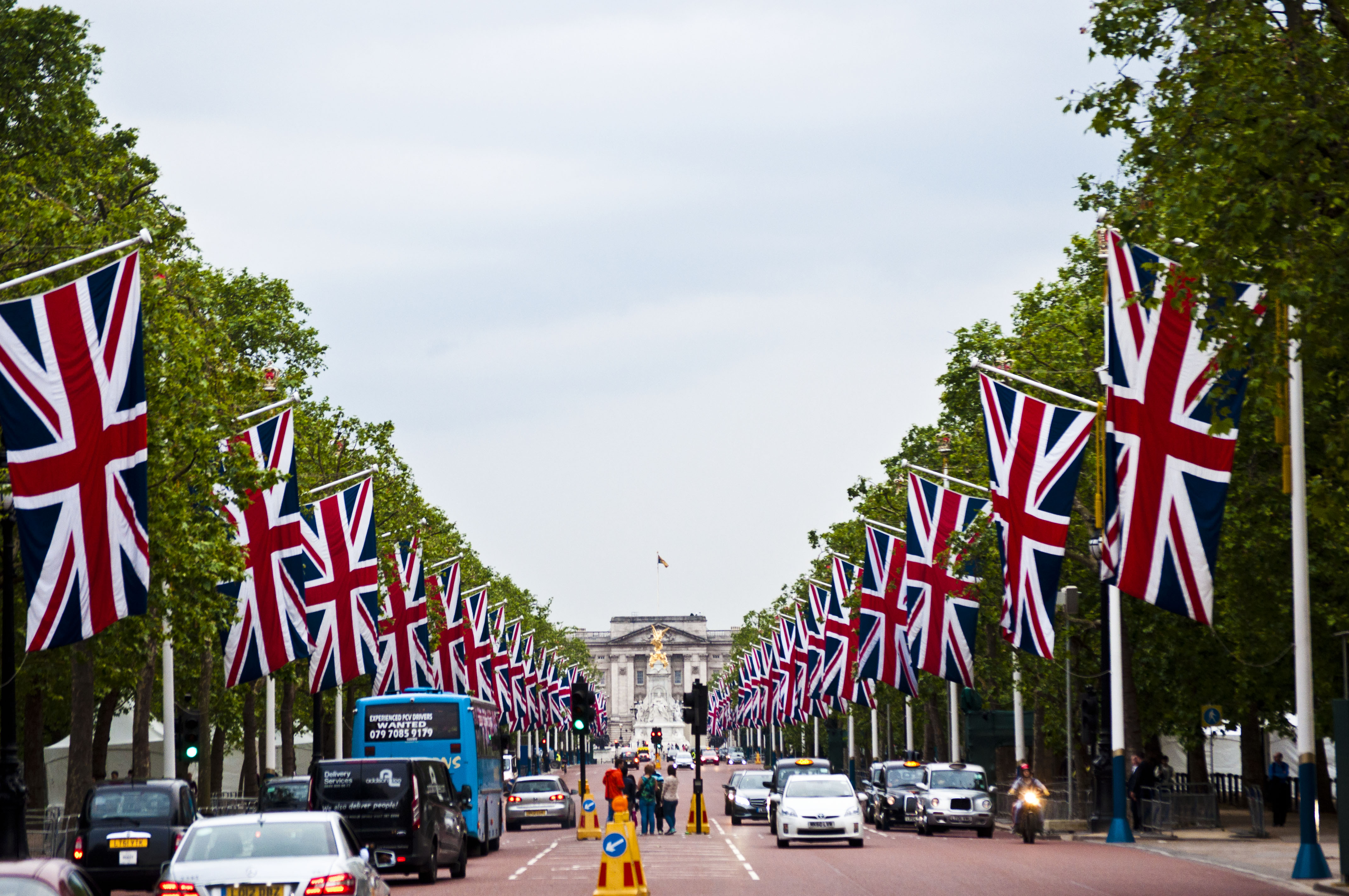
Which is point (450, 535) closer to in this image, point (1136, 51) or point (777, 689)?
point (777, 689)

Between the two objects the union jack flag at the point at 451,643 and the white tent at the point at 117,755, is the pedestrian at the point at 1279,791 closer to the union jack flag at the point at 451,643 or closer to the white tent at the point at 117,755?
the union jack flag at the point at 451,643

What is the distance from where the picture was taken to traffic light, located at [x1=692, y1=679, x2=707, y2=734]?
43.6m

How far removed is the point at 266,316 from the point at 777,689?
38174mm

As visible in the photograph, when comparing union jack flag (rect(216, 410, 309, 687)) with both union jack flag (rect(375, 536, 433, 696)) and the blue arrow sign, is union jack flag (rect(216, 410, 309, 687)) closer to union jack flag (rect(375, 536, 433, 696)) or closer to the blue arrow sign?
the blue arrow sign

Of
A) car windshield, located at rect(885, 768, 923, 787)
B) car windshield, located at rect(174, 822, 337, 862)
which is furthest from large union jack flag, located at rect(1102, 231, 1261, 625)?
car windshield, located at rect(885, 768, 923, 787)

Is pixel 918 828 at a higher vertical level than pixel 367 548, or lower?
lower

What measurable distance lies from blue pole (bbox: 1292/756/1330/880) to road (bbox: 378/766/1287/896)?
1.89 ft

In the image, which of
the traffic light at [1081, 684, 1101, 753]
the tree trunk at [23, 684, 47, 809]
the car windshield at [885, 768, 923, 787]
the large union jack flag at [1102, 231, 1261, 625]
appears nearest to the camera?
the large union jack flag at [1102, 231, 1261, 625]

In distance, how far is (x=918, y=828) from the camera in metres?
48.2

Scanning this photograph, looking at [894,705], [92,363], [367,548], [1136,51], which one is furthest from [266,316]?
[1136,51]

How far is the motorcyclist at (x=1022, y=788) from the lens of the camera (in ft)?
131

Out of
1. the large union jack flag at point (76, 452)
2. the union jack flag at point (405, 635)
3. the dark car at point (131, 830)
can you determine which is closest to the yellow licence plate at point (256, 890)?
the large union jack flag at point (76, 452)

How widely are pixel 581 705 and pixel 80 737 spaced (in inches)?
492

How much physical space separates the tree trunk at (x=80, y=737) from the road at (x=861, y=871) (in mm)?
7136
